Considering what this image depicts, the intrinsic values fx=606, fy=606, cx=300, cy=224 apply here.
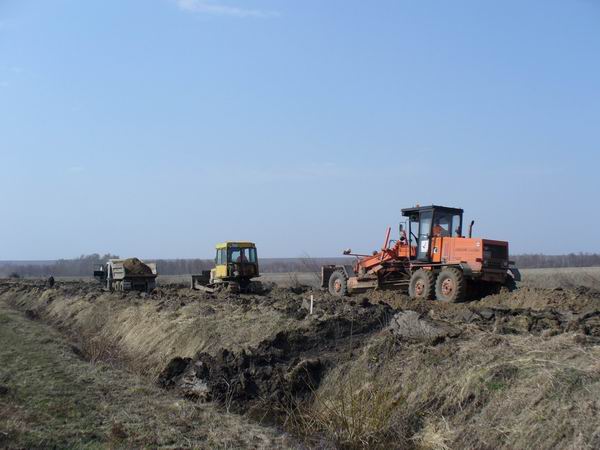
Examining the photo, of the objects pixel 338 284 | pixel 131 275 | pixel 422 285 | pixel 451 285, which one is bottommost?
pixel 131 275

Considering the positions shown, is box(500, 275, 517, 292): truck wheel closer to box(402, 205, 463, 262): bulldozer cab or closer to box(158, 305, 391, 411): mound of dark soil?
box(402, 205, 463, 262): bulldozer cab

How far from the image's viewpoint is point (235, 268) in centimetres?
2742

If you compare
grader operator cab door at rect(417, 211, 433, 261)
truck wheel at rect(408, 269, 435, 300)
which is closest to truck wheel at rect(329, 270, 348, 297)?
truck wheel at rect(408, 269, 435, 300)

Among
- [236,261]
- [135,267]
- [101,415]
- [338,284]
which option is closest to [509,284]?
[338,284]

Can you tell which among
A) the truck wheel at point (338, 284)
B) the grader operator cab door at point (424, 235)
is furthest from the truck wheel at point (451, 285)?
the truck wheel at point (338, 284)

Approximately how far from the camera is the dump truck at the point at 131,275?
102 feet

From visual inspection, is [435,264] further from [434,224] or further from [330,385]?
[330,385]

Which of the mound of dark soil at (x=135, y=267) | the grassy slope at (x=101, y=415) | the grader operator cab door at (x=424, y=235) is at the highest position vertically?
the grader operator cab door at (x=424, y=235)

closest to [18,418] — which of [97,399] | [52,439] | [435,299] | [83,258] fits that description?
[52,439]

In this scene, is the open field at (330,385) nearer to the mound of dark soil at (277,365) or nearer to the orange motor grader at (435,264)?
the mound of dark soil at (277,365)

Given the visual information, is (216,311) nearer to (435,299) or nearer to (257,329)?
(257,329)

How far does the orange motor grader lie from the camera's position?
17375 millimetres

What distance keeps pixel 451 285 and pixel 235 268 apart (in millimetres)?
12371

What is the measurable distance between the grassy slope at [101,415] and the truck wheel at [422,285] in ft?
32.9
